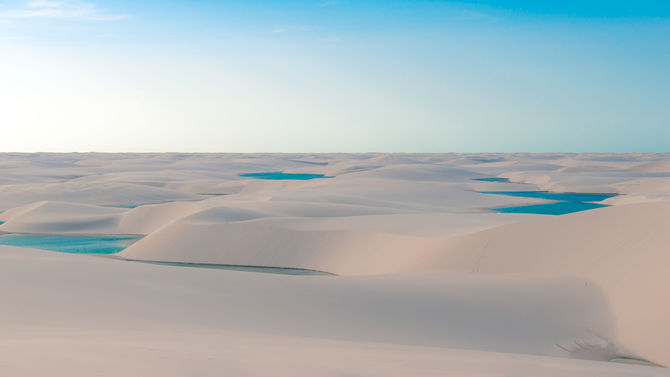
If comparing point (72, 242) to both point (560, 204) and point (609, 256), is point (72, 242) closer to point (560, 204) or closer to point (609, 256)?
point (609, 256)

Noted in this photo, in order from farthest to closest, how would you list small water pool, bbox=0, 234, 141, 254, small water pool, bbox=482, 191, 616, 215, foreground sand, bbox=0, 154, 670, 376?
small water pool, bbox=482, 191, 616, 215, small water pool, bbox=0, 234, 141, 254, foreground sand, bbox=0, 154, 670, 376

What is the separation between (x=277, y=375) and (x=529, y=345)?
411cm

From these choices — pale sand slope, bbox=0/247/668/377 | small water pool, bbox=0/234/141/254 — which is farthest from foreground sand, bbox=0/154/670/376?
small water pool, bbox=0/234/141/254

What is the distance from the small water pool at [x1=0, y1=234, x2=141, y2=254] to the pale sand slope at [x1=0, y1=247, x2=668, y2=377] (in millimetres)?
5501

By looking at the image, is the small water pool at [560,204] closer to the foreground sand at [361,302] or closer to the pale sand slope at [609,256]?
the foreground sand at [361,302]

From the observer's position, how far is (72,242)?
53.5 feet

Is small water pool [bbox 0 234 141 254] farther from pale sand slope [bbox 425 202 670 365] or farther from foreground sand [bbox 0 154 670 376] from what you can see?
pale sand slope [bbox 425 202 670 365]

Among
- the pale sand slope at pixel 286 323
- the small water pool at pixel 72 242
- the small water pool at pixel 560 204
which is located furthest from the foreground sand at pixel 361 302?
the small water pool at pixel 560 204

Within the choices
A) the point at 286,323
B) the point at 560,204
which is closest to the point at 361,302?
the point at 286,323

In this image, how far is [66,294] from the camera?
6.44m

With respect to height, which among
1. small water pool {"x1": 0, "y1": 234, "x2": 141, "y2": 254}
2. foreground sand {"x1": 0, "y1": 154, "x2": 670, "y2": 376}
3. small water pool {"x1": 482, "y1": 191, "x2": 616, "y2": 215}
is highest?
foreground sand {"x1": 0, "y1": 154, "x2": 670, "y2": 376}

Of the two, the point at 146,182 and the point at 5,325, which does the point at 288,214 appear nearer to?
the point at 5,325

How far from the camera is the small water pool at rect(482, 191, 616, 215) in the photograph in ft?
79.8

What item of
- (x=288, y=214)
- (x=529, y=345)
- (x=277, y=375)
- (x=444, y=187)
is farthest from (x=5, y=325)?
(x=444, y=187)
